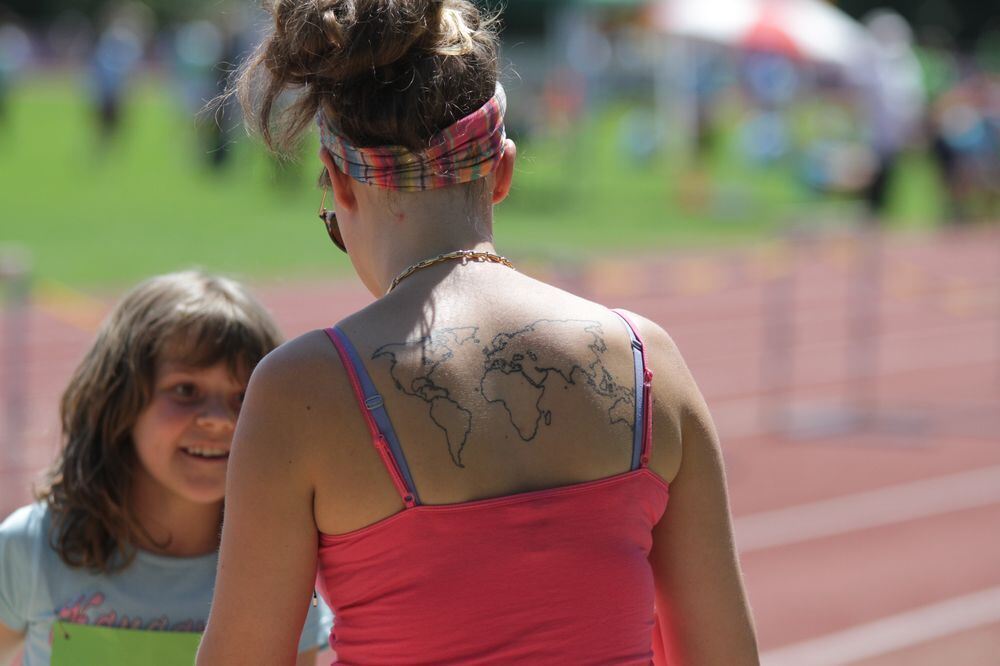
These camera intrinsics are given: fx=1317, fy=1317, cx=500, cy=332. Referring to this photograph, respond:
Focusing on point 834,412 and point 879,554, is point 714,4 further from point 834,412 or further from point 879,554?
point 879,554

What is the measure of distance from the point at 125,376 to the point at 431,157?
90 centimetres

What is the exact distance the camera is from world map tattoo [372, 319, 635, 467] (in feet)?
4.82

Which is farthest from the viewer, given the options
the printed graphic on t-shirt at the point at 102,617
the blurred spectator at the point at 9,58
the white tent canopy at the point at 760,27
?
the blurred spectator at the point at 9,58

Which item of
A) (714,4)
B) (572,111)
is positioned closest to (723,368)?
(714,4)

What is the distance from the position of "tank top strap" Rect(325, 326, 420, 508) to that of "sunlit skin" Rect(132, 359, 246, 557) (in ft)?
2.54

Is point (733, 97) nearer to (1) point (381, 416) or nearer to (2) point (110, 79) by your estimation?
(2) point (110, 79)

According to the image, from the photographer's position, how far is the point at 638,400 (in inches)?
60.7

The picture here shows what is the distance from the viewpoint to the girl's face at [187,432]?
7.07 feet

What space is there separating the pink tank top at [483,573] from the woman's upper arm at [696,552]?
0.30 feet

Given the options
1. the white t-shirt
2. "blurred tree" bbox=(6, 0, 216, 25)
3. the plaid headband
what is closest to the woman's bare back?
the plaid headband

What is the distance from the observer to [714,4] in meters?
16.1

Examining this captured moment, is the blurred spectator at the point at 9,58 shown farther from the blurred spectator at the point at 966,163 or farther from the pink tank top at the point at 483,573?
the pink tank top at the point at 483,573

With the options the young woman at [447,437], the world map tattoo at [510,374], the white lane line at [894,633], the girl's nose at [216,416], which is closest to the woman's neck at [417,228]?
the young woman at [447,437]

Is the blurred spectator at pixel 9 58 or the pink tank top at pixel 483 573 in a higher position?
the pink tank top at pixel 483 573
